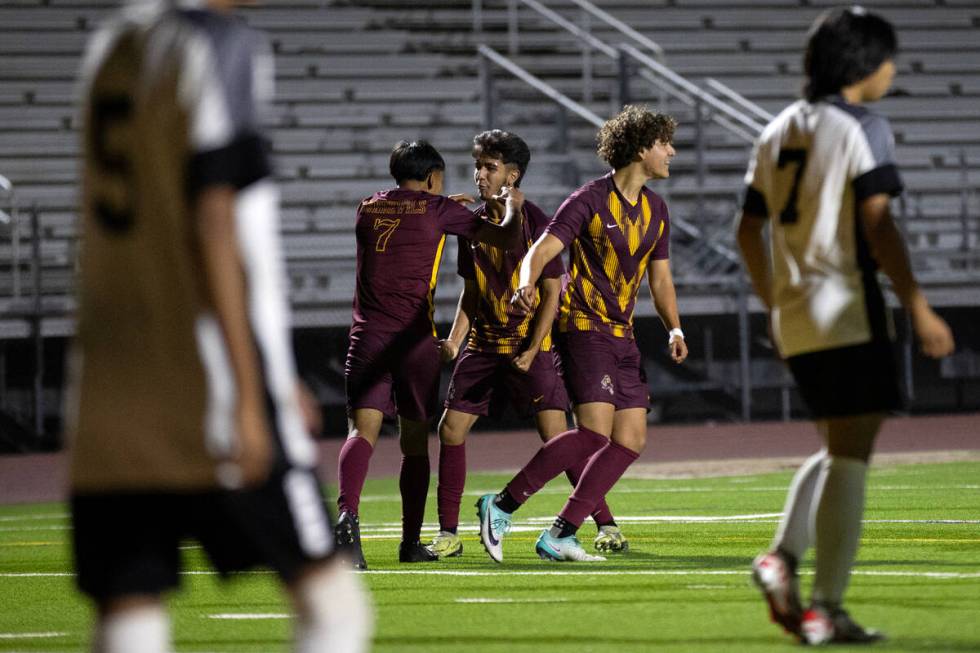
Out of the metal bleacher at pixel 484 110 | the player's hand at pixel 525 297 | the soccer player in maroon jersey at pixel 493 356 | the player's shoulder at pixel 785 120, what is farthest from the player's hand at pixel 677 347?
the metal bleacher at pixel 484 110

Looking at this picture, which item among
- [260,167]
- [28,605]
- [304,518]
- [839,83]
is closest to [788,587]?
[839,83]

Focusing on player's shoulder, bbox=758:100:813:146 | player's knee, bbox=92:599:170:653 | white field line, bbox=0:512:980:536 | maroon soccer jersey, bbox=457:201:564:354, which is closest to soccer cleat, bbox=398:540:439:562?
maroon soccer jersey, bbox=457:201:564:354

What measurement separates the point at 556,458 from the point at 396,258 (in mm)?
1219

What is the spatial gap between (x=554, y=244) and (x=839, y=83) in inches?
107

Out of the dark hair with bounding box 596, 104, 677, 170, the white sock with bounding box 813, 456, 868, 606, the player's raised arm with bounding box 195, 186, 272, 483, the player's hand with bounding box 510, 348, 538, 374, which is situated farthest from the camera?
the player's hand with bounding box 510, 348, 538, 374

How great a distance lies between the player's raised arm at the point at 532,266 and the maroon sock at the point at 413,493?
4.09 ft

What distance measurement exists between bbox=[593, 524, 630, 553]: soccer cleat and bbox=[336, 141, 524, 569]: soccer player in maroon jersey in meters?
0.83

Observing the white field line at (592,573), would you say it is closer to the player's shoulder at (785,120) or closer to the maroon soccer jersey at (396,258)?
the maroon soccer jersey at (396,258)

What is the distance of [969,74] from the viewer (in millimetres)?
26906

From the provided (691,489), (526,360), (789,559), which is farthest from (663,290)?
(691,489)

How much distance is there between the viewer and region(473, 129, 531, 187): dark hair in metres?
8.47

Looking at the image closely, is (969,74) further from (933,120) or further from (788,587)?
(788,587)

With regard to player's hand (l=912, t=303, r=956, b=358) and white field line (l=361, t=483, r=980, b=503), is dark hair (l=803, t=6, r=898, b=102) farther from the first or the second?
white field line (l=361, t=483, r=980, b=503)

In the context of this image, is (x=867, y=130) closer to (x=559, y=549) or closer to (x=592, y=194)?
(x=592, y=194)
